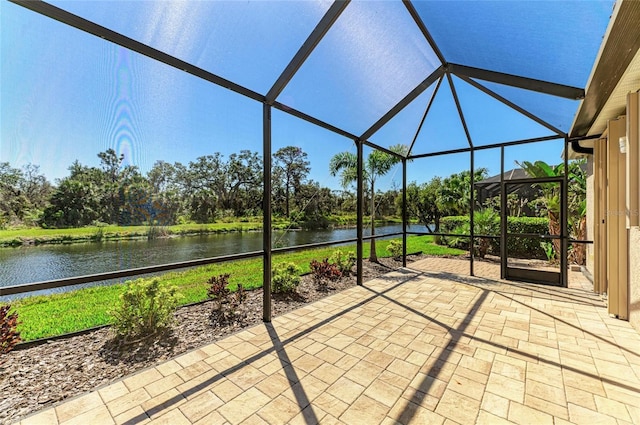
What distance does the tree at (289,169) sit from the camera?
5344mm

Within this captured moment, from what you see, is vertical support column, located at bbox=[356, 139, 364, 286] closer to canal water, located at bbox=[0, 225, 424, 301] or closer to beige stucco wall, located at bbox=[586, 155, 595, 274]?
canal water, located at bbox=[0, 225, 424, 301]

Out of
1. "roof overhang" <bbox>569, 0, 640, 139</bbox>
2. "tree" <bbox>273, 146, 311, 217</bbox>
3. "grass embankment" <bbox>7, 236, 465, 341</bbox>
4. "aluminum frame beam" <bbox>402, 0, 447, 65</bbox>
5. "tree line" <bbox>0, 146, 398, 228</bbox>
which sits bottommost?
"grass embankment" <bbox>7, 236, 465, 341</bbox>

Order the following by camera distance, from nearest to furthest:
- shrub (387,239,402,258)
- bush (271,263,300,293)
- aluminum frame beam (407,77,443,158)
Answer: bush (271,263,300,293) → aluminum frame beam (407,77,443,158) → shrub (387,239,402,258)

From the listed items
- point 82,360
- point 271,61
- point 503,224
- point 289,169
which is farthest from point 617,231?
point 82,360

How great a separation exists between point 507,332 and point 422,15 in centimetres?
380

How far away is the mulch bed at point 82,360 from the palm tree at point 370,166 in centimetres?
411

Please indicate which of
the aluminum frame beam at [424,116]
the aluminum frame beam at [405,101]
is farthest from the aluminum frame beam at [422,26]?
the aluminum frame beam at [424,116]

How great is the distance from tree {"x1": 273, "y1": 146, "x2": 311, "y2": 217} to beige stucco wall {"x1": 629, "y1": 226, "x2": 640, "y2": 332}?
4946 mm

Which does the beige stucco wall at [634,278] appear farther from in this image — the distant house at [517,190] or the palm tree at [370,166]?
the palm tree at [370,166]

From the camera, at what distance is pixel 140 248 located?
10.4ft

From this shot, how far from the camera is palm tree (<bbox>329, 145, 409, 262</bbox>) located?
21.9ft

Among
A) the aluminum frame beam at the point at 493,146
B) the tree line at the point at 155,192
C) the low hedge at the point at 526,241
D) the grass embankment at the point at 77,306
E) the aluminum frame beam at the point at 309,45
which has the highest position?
the aluminum frame beam at the point at 309,45

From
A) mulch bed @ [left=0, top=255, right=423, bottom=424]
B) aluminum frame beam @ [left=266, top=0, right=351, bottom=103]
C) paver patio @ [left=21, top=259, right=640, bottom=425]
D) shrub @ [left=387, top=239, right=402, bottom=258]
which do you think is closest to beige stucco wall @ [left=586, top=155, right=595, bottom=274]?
paver patio @ [left=21, top=259, right=640, bottom=425]

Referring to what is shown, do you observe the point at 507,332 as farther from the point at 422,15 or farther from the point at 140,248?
the point at 140,248
